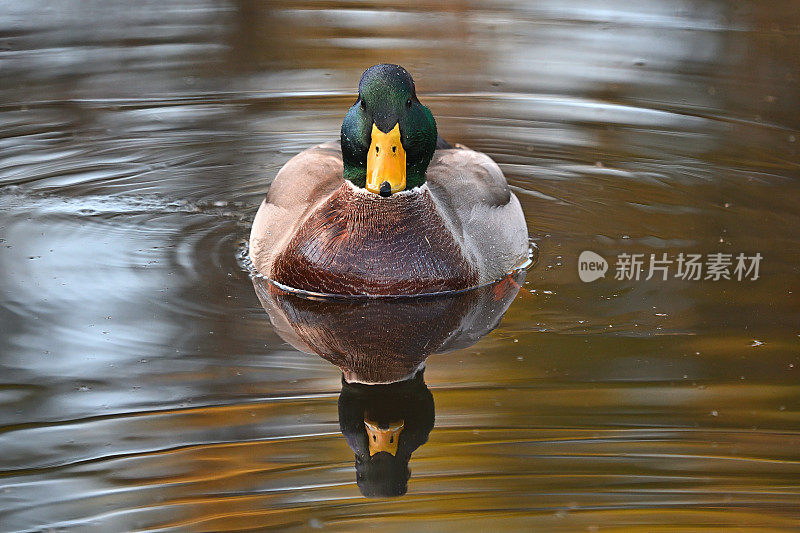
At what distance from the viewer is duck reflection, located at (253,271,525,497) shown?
196 inches

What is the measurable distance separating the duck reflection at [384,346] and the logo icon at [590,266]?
12.6 inches

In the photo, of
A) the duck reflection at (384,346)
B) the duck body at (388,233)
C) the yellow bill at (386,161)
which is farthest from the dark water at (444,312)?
the yellow bill at (386,161)

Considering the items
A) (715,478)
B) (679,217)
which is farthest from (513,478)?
(679,217)

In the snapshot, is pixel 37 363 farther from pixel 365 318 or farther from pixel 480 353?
pixel 480 353

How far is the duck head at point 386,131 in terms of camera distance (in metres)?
6.04

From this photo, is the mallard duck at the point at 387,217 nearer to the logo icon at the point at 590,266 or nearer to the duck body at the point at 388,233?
the duck body at the point at 388,233

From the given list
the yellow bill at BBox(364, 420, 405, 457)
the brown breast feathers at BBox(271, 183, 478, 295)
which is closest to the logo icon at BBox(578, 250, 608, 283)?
the brown breast feathers at BBox(271, 183, 478, 295)

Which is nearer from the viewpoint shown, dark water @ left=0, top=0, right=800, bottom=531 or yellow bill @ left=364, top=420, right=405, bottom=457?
dark water @ left=0, top=0, right=800, bottom=531

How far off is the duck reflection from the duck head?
619 millimetres

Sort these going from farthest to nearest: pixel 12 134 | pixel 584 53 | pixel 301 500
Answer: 1. pixel 584 53
2. pixel 12 134
3. pixel 301 500

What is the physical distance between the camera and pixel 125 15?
466 inches

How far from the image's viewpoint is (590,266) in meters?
6.71

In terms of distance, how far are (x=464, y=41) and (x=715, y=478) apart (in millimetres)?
6958

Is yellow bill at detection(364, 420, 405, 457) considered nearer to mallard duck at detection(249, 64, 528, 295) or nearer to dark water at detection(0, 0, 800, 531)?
dark water at detection(0, 0, 800, 531)
